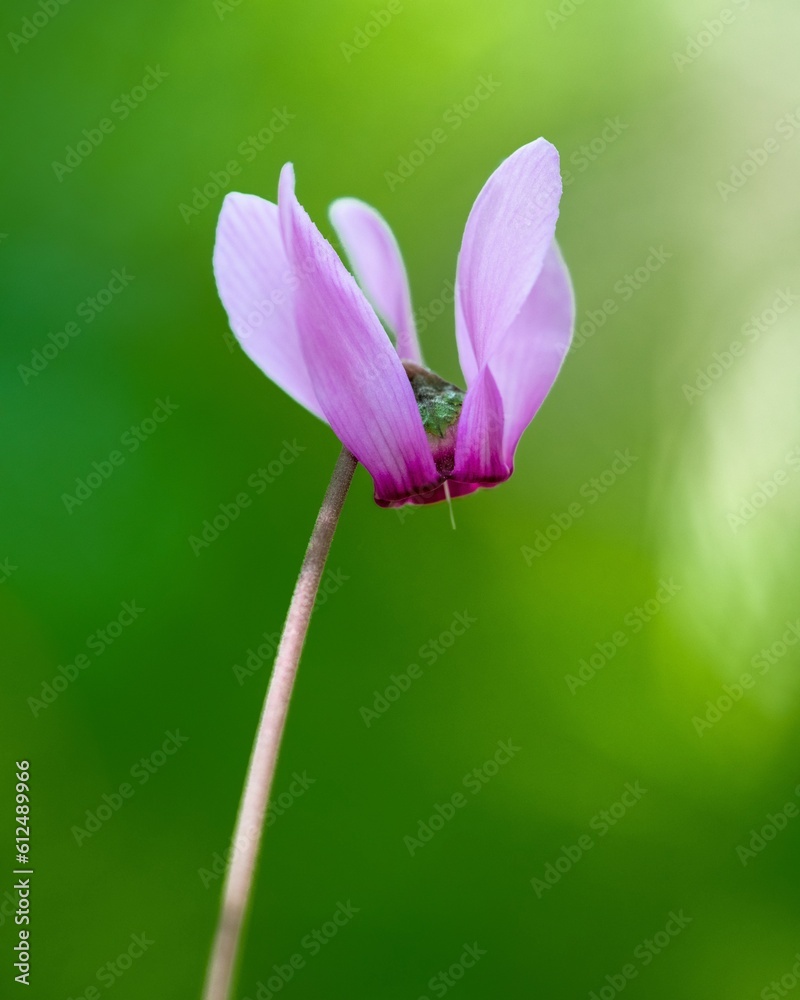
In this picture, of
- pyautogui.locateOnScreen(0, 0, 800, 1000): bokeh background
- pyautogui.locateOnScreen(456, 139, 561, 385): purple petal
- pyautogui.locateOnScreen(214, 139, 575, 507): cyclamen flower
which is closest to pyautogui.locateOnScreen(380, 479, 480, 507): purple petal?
pyautogui.locateOnScreen(214, 139, 575, 507): cyclamen flower

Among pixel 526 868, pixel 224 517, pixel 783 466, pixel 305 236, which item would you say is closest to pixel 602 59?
pixel 783 466

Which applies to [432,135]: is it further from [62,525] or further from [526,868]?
[526,868]

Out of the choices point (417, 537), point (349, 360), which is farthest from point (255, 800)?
point (417, 537)

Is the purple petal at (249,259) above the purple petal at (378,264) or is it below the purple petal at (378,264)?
below

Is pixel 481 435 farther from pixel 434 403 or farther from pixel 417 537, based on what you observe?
pixel 417 537

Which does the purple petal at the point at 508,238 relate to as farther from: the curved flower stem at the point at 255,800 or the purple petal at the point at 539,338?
the curved flower stem at the point at 255,800

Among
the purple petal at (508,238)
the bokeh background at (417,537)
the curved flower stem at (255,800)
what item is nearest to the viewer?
the curved flower stem at (255,800)

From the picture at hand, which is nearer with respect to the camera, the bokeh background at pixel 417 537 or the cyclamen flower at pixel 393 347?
the cyclamen flower at pixel 393 347

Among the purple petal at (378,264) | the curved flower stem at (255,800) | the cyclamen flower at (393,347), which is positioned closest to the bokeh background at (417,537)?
the purple petal at (378,264)

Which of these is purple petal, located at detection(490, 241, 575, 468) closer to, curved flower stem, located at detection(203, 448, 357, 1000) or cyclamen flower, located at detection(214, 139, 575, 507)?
cyclamen flower, located at detection(214, 139, 575, 507)
